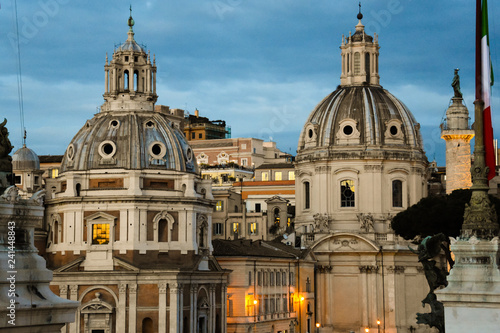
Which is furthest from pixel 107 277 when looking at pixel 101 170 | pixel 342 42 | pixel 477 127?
pixel 477 127

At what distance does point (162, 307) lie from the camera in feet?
279

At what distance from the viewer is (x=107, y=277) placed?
86000 millimetres

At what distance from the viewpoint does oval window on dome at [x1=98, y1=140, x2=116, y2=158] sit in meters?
90.6

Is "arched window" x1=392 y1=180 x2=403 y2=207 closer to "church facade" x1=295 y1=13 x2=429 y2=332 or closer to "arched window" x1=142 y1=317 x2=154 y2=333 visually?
"church facade" x1=295 y1=13 x2=429 y2=332

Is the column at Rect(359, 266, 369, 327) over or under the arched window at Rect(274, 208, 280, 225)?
under

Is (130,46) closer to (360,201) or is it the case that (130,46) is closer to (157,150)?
(157,150)

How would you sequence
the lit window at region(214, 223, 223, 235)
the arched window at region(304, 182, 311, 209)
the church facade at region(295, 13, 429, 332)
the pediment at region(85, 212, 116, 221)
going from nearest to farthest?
1. the pediment at region(85, 212, 116, 221)
2. the church facade at region(295, 13, 429, 332)
3. the arched window at region(304, 182, 311, 209)
4. the lit window at region(214, 223, 223, 235)

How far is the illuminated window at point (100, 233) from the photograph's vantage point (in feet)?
291

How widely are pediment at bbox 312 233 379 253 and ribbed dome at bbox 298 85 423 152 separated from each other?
9541mm

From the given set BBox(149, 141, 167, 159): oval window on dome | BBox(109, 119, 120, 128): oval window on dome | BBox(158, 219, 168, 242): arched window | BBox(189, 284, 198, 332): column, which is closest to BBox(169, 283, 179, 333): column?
BBox(189, 284, 198, 332): column

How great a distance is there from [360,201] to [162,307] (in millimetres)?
34981

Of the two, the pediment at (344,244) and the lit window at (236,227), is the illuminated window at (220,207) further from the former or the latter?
the pediment at (344,244)

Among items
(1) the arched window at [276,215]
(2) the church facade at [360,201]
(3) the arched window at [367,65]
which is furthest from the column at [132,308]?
(3) the arched window at [367,65]

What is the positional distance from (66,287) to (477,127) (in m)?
55.5
